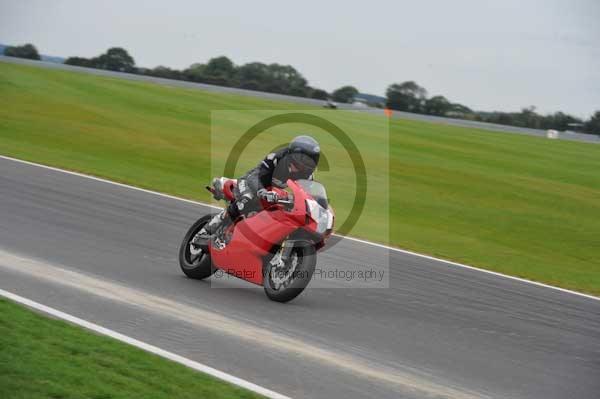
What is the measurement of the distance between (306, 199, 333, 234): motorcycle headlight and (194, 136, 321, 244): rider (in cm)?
37

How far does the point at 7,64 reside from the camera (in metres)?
47.8

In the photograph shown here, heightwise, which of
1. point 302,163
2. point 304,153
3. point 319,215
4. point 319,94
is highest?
point 319,94

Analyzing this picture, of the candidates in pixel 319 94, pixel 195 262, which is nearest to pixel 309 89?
pixel 319 94

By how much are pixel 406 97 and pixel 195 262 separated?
54.5m

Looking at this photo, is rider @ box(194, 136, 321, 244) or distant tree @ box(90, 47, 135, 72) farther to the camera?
distant tree @ box(90, 47, 135, 72)

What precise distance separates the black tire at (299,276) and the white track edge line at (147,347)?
6.90ft

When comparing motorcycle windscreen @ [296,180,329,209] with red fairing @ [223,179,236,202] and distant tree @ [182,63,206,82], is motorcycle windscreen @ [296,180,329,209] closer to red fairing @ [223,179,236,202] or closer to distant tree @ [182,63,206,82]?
red fairing @ [223,179,236,202]

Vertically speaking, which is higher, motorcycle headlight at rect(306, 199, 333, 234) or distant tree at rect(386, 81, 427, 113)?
distant tree at rect(386, 81, 427, 113)

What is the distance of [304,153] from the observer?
28.7 feet

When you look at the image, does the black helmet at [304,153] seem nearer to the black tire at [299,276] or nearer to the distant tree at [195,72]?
the black tire at [299,276]

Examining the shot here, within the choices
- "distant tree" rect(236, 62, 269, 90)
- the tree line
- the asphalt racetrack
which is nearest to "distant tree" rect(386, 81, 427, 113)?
the tree line

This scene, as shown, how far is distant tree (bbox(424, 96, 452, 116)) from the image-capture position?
6113 cm

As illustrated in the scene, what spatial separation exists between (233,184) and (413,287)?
9.44ft

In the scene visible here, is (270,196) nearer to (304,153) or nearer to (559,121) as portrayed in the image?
(304,153)
